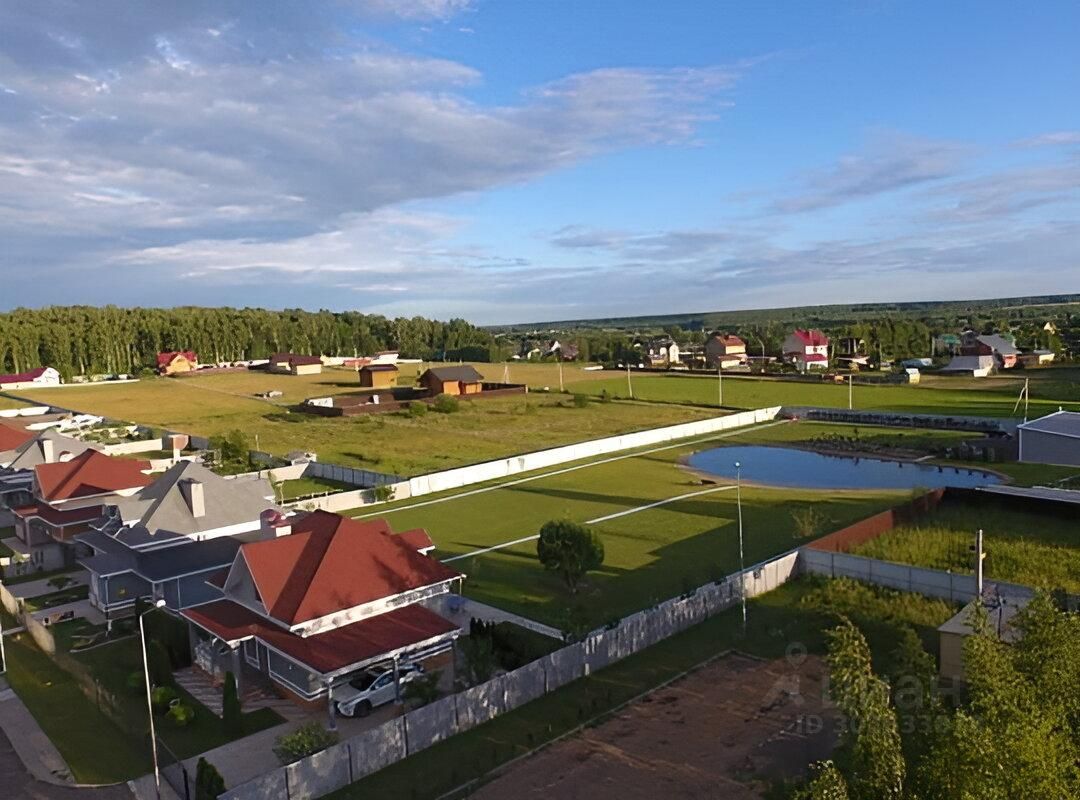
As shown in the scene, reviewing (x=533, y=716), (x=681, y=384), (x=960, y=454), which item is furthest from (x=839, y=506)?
(x=681, y=384)

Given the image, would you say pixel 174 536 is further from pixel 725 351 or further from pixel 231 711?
pixel 725 351

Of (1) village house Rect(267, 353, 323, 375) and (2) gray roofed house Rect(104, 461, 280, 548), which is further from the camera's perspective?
(1) village house Rect(267, 353, 323, 375)

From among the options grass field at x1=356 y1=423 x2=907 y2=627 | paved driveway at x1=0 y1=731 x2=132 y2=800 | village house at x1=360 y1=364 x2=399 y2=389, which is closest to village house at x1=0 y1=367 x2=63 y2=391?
village house at x1=360 y1=364 x2=399 y2=389

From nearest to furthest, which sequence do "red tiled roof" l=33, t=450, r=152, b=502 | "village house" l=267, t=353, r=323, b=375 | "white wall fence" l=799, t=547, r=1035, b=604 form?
"white wall fence" l=799, t=547, r=1035, b=604
"red tiled roof" l=33, t=450, r=152, b=502
"village house" l=267, t=353, r=323, b=375

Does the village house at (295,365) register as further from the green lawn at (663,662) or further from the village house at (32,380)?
the green lawn at (663,662)

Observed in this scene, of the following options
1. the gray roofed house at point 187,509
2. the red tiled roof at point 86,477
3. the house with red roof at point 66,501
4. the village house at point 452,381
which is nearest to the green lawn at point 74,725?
the gray roofed house at point 187,509

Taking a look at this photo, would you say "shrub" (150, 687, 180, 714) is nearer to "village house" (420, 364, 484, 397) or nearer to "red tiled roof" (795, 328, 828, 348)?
"village house" (420, 364, 484, 397)
